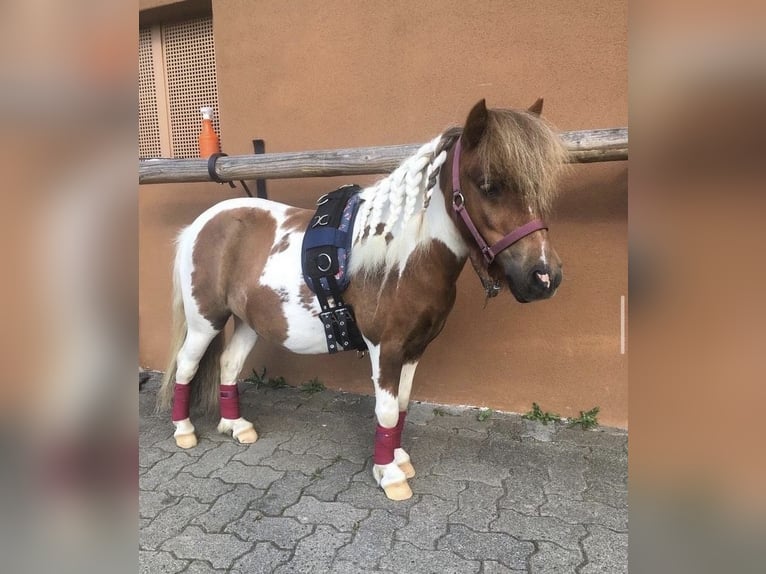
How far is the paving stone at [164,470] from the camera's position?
7.61ft

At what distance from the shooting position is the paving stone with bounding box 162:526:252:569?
1791 mm

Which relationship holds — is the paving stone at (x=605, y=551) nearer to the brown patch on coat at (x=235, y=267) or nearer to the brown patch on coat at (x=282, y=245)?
the brown patch on coat at (x=235, y=267)

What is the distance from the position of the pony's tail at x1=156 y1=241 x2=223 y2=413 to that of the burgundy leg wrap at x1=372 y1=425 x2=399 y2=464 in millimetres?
1157

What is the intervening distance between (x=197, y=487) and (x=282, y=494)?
0.42 metres

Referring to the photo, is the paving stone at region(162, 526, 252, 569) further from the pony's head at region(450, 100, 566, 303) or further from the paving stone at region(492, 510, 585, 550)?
the pony's head at region(450, 100, 566, 303)

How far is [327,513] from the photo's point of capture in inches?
79.8

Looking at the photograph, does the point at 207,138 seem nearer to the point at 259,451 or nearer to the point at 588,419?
the point at 259,451

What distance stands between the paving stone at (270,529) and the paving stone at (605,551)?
3.45 ft

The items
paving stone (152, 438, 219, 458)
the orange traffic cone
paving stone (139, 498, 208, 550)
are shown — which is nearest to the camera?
paving stone (139, 498, 208, 550)

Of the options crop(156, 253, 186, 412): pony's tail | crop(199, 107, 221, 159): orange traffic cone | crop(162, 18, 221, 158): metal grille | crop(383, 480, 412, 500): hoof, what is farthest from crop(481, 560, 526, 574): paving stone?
crop(162, 18, 221, 158): metal grille
